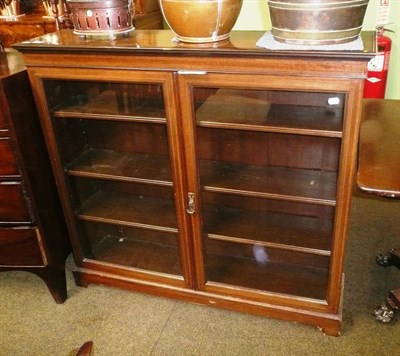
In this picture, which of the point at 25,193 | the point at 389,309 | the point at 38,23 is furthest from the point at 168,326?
the point at 38,23

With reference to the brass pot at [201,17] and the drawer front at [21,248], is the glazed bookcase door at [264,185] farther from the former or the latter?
the drawer front at [21,248]

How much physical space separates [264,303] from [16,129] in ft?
4.28

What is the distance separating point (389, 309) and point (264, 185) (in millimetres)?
807

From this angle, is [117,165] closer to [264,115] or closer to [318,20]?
[264,115]

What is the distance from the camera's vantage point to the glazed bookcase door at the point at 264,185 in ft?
5.25

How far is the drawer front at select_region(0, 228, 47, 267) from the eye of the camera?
1.93m

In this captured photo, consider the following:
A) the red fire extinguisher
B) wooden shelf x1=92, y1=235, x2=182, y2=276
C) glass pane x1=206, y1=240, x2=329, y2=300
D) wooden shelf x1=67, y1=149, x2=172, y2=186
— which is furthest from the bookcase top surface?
the red fire extinguisher

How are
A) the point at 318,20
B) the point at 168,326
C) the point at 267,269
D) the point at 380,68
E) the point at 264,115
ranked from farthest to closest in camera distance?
the point at 380,68, the point at 267,269, the point at 168,326, the point at 264,115, the point at 318,20

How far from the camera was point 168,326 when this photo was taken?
6.32ft

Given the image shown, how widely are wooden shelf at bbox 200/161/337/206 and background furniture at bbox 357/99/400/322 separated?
8.6 inches

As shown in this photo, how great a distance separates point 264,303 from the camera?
188 centimetres

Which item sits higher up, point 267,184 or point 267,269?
point 267,184

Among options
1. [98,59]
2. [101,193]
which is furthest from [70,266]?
[98,59]

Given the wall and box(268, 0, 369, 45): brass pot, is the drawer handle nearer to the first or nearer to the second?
box(268, 0, 369, 45): brass pot
